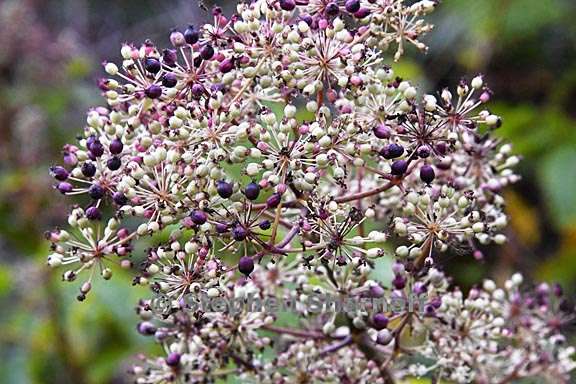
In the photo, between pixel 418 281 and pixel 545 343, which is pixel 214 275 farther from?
pixel 545 343

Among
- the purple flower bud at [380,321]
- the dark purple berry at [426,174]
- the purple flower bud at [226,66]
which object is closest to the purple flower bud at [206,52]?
the purple flower bud at [226,66]

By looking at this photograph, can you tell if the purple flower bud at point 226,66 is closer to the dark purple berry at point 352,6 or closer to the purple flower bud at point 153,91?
the purple flower bud at point 153,91

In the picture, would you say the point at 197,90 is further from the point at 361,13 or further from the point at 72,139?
the point at 72,139

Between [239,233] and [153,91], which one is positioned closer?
[239,233]

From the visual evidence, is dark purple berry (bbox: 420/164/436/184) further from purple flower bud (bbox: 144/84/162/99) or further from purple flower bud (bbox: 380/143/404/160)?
purple flower bud (bbox: 144/84/162/99)

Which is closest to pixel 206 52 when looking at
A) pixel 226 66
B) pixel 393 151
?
pixel 226 66

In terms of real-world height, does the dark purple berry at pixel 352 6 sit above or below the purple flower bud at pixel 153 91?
above
